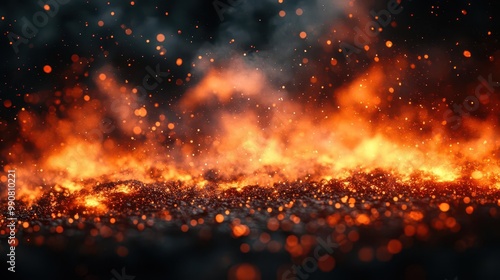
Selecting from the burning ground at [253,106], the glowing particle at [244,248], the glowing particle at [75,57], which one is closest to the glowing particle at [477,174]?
the burning ground at [253,106]

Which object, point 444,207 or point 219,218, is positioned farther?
point 219,218

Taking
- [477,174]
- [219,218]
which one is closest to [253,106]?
[219,218]

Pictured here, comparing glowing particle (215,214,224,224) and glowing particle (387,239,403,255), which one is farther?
glowing particle (215,214,224,224)

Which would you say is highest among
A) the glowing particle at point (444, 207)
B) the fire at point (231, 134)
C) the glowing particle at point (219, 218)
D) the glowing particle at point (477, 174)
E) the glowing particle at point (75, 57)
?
the glowing particle at point (75, 57)

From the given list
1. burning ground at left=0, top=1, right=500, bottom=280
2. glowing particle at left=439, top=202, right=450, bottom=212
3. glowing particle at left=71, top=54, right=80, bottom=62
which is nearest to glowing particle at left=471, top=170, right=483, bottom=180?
burning ground at left=0, top=1, right=500, bottom=280

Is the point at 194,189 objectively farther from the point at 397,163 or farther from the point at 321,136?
the point at 397,163

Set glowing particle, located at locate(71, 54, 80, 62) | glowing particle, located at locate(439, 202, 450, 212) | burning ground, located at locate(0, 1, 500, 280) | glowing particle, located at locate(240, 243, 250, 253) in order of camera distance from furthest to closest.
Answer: glowing particle, located at locate(71, 54, 80, 62)
burning ground, located at locate(0, 1, 500, 280)
glowing particle, located at locate(439, 202, 450, 212)
glowing particle, located at locate(240, 243, 250, 253)

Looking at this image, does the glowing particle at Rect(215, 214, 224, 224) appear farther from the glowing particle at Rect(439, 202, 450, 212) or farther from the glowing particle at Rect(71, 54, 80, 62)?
the glowing particle at Rect(71, 54, 80, 62)

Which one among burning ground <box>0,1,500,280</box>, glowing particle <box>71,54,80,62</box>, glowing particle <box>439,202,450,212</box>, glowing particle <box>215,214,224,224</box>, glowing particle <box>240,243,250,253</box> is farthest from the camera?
glowing particle <box>71,54,80,62</box>

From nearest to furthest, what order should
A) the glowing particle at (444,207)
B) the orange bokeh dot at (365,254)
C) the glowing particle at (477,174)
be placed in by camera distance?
the orange bokeh dot at (365,254)
the glowing particle at (444,207)
the glowing particle at (477,174)

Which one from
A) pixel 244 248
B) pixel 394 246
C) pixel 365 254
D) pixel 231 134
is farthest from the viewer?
pixel 231 134

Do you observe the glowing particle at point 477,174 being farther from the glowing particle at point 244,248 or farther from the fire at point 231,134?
the glowing particle at point 244,248

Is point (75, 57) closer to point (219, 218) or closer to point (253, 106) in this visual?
point (253, 106)
